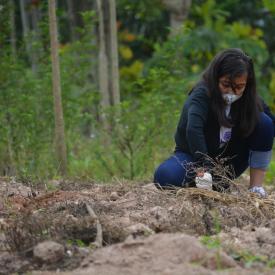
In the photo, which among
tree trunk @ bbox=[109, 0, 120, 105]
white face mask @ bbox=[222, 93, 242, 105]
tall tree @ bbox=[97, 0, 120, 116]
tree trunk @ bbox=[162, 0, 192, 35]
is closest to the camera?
white face mask @ bbox=[222, 93, 242, 105]

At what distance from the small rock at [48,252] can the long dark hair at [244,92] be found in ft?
7.24

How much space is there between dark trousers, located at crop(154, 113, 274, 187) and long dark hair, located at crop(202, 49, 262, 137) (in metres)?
0.12

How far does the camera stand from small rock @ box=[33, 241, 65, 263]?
4023 mm

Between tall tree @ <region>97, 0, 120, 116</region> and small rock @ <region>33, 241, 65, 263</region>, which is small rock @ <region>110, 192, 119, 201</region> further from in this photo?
tall tree @ <region>97, 0, 120, 116</region>

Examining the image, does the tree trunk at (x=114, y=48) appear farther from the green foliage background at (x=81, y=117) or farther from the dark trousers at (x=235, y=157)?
the dark trousers at (x=235, y=157)

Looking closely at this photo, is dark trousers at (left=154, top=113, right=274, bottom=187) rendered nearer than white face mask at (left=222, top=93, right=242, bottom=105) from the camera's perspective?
No

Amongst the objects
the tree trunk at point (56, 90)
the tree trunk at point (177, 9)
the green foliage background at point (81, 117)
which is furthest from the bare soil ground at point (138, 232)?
the tree trunk at point (177, 9)

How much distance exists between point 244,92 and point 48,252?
245cm

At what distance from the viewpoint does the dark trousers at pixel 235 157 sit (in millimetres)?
6078

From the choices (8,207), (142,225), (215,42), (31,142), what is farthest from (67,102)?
(215,42)

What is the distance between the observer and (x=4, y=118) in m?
7.87

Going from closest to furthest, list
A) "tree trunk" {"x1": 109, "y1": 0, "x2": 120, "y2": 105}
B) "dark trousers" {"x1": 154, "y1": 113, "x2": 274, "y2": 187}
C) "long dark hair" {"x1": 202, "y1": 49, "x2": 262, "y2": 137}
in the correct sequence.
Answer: "long dark hair" {"x1": 202, "y1": 49, "x2": 262, "y2": 137}
"dark trousers" {"x1": 154, "y1": 113, "x2": 274, "y2": 187}
"tree trunk" {"x1": 109, "y1": 0, "x2": 120, "y2": 105}

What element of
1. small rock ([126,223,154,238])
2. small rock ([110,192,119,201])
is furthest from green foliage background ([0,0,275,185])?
small rock ([126,223,154,238])

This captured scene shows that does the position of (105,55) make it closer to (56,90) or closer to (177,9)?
(177,9)
